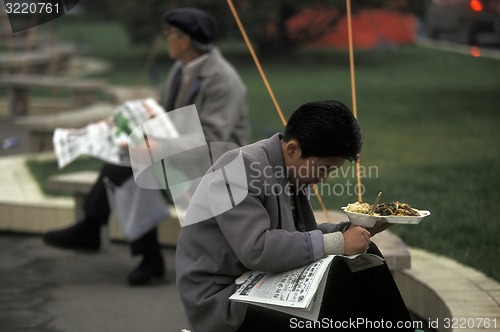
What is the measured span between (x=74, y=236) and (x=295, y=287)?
2975mm

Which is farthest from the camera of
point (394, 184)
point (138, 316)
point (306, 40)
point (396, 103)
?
point (306, 40)

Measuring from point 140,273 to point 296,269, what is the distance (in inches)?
104

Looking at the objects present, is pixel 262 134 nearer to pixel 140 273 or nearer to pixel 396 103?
pixel 396 103

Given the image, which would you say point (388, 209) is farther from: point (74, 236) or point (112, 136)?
point (74, 236)

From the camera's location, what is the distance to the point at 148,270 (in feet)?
19.3

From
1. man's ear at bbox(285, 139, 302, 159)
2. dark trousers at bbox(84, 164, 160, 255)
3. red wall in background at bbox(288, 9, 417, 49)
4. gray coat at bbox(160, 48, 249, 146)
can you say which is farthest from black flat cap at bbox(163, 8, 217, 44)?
red wall in background at bbox(288, 9, 417, 49)

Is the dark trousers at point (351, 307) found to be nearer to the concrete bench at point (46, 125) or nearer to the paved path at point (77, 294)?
the paved path at point (77, 294)

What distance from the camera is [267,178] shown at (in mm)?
3438

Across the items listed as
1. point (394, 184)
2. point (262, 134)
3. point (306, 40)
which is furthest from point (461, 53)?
point (394, 184)

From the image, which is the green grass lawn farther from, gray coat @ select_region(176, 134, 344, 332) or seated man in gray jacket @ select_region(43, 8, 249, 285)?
gray coat @ select_region(176, 134, 344, 332)

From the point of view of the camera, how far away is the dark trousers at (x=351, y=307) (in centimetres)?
332

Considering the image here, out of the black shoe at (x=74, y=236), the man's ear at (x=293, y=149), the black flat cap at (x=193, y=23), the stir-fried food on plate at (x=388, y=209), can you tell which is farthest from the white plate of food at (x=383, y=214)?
the black shoe at (x=74, y=236)

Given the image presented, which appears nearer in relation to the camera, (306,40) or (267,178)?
(267,178)

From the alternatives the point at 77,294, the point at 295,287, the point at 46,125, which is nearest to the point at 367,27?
the point at 46,125
